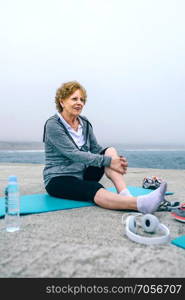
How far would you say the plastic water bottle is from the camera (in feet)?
6.62

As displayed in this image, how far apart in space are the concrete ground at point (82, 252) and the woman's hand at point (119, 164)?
2.20 ft

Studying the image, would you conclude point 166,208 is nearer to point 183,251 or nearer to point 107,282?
point 183,251

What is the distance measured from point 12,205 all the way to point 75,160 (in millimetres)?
875

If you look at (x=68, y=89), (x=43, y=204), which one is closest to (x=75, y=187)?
(x=43, y=204)

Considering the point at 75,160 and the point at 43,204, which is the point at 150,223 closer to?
the point at 75,160

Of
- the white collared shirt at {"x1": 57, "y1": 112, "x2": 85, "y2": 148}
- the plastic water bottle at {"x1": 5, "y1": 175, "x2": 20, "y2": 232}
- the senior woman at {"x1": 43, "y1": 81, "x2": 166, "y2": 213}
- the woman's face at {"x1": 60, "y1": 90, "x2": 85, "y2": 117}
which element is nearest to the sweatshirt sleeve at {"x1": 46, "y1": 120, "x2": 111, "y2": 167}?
the senior woman at {"x1": 43, "y1": 81, "x2": 166, "y2": 213}

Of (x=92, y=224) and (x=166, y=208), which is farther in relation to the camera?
(x=166, y=208)

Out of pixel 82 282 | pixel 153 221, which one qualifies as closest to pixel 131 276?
pixel 82 282

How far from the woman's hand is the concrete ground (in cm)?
67

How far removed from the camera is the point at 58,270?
4.44 feet

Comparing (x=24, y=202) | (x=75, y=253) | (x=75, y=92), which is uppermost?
(x=75, y=92)

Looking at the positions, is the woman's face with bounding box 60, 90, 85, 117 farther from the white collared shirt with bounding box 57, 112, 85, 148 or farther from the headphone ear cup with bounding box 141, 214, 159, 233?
the headphone ear cup with bounding box 141, 214, 159, 233

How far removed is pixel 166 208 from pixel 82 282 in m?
1.57

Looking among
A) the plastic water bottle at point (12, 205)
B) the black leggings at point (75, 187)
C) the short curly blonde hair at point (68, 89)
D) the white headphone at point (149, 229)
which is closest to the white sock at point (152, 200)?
the white headphone at point (149, 229)
